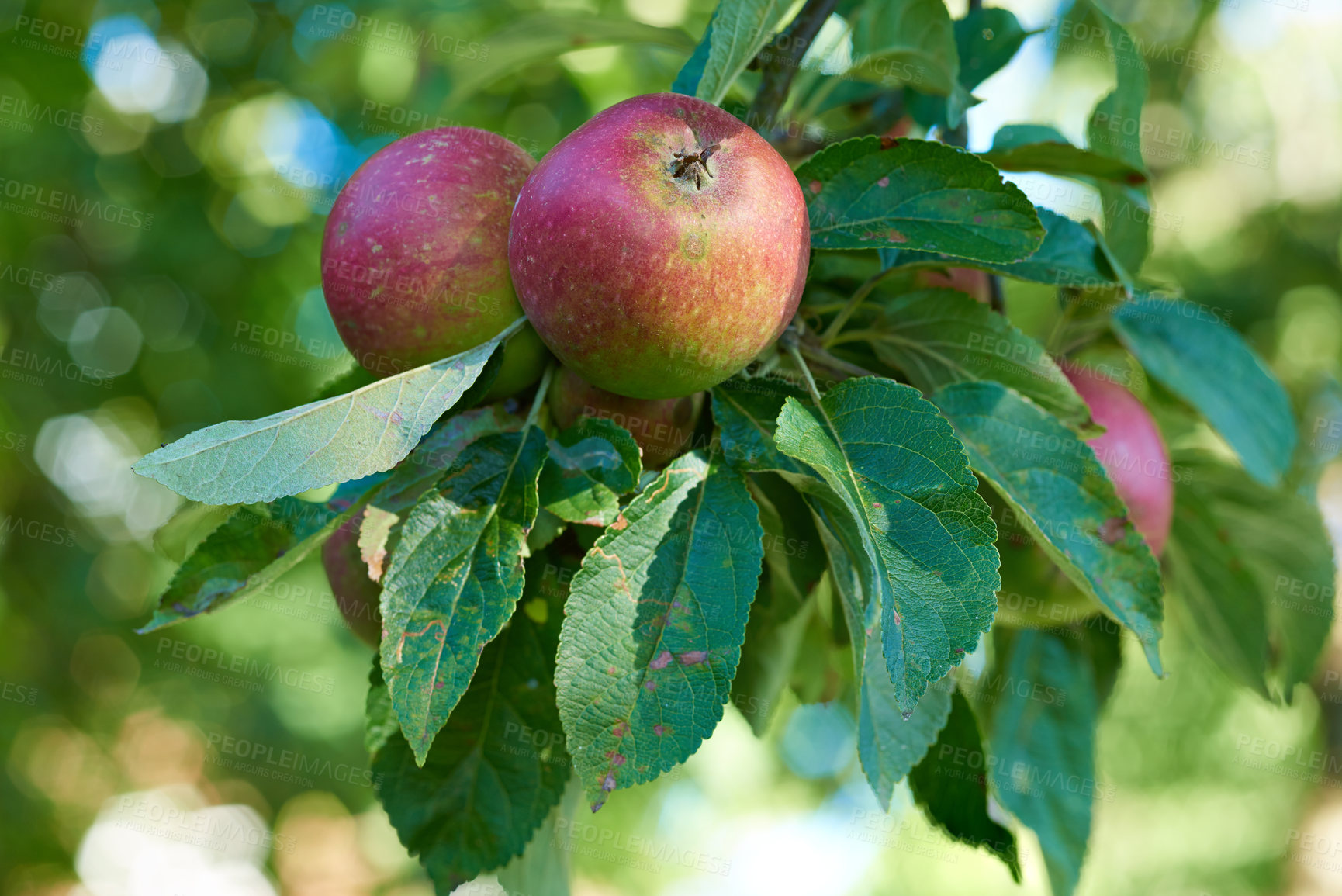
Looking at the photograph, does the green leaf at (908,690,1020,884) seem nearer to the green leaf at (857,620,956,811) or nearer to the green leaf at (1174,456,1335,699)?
the green leaf at (857,620,956,811)

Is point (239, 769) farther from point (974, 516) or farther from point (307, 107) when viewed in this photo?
point (974, 516)

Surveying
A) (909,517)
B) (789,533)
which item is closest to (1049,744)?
(789,533)

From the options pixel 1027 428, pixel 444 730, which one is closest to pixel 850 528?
pixel 1027 428

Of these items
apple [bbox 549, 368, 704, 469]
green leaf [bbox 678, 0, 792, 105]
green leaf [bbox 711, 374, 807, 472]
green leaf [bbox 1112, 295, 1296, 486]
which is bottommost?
green leaf [bbox 1112, 295, 1296, 486]

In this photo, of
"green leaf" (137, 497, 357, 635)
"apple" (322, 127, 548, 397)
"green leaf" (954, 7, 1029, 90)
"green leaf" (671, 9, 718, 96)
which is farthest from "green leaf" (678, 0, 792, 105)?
"green leaf" (137, 497, 357, 635)

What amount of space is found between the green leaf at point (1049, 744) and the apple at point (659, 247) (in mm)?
784

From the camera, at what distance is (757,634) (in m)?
1.06

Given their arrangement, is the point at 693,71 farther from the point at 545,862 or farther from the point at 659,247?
the point at 545,862

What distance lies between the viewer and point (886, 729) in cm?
88

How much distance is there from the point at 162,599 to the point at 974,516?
74 centimetres

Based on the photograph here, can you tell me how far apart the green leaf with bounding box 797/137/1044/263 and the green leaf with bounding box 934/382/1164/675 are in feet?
0.57

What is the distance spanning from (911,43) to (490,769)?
932 mm

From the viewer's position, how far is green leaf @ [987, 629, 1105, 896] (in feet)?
3.94

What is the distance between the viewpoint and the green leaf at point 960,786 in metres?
0.98
